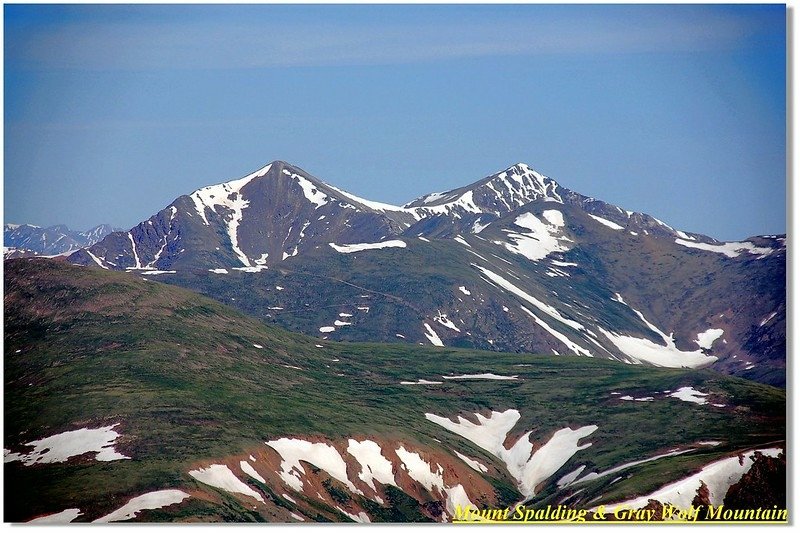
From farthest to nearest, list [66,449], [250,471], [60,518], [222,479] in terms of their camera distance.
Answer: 1. [66,449]
2. [250,471]
3. [222,479]
4. [60,518]

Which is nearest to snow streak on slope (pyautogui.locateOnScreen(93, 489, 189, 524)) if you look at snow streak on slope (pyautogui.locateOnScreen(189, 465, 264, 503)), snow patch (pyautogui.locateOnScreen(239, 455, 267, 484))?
snow streak on slope (pyautogui.locateOnScreen(189, 465, 264, 503))

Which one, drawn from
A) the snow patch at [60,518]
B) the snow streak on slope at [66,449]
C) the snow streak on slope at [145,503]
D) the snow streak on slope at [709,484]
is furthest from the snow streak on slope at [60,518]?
the snow streak on slope at [709,484]

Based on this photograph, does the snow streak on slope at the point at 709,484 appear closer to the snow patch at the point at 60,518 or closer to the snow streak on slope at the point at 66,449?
the snow patch at the point at 60,518

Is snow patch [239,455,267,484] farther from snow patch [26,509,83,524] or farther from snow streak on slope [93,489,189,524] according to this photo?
Answer: snow patch [26,509,83,524]

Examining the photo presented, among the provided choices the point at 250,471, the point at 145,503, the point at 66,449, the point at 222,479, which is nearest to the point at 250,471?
the point at 250,471

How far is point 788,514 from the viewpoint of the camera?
148 m

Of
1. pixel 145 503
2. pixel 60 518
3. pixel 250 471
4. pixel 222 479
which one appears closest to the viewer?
pixel 60 518

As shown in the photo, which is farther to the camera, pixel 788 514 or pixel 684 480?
pixel 684 480

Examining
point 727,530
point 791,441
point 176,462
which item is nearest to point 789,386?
point 791,441

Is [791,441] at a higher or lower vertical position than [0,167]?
lower

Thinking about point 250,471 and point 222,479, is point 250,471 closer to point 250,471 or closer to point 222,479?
point 250,471

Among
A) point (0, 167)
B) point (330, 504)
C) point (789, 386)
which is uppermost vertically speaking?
point (0, 167)

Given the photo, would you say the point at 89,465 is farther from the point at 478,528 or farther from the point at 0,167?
the point at 478,528

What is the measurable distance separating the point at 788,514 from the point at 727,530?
29.4 ft
